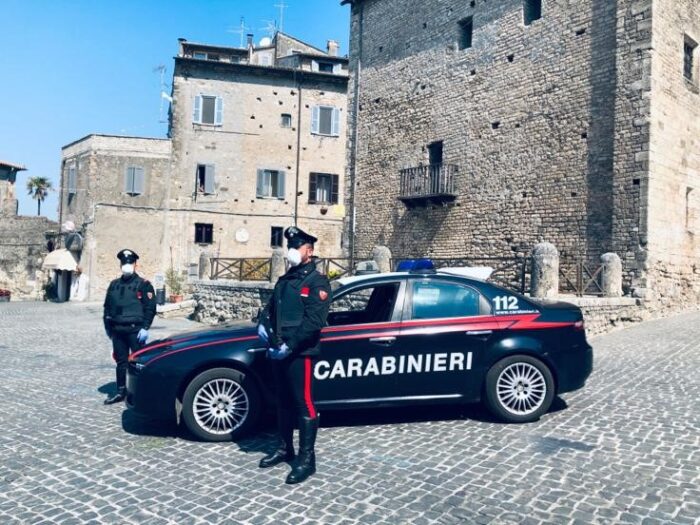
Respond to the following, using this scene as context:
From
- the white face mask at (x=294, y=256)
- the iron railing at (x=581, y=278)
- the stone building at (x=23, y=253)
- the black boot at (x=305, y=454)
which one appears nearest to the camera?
the black boot at (x=305, y=454)

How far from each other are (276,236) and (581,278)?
19.6m

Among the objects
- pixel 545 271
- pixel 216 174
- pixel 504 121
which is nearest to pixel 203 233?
pixel 216 174

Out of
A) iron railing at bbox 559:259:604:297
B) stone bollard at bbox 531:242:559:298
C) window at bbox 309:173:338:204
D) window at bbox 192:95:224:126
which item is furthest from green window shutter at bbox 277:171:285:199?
stone bollard at bbox 531:242:559:298

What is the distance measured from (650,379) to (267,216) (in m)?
23.7

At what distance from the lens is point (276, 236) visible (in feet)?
97.6

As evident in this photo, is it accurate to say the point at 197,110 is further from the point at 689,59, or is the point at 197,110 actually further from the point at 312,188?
the point at 689,59

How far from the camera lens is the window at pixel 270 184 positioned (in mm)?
29391

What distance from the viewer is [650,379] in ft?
25.3

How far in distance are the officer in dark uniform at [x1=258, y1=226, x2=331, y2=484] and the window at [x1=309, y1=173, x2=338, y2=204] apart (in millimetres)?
25923

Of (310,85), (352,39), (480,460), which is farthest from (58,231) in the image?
(480,460)

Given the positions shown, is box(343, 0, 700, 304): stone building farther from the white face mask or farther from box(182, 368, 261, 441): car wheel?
the white face mask

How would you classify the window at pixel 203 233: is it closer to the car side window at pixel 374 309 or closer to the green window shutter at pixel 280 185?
the green window shutter at pixel 280 185

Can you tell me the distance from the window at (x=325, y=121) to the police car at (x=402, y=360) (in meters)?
25.3

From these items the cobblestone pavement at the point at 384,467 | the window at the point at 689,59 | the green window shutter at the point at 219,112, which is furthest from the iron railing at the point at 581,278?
the green window shutter at the point at 219,112
